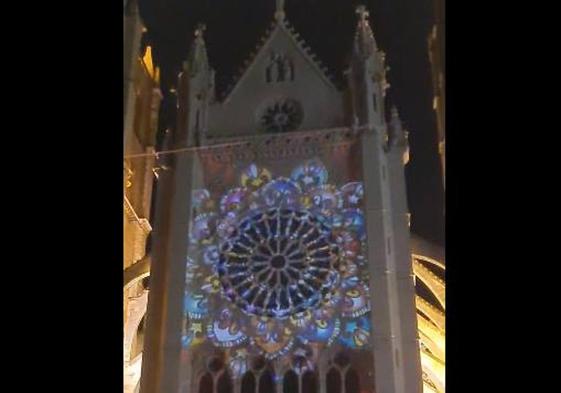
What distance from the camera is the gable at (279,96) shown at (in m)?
9.15

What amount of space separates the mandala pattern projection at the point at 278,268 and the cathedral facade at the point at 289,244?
1cm

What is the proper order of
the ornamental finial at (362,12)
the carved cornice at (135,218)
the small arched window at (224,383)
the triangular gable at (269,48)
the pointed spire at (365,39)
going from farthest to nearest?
the triangular gable at (269,48) < the carved cornice at (135,218) < the pointed spire at (365,39) < the ornamental finial at (362,12) < the small arched window at (224,383)

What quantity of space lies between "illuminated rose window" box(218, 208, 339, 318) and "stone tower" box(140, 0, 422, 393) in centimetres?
1

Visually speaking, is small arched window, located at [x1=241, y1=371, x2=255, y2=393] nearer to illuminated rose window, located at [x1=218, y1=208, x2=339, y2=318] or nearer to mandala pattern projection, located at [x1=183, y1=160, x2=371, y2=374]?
mandala pattern projection, located at [x1=183, y1=160, x2=371, y2=374]

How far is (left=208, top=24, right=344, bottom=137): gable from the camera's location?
30.0 ft

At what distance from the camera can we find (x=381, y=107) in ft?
29.7

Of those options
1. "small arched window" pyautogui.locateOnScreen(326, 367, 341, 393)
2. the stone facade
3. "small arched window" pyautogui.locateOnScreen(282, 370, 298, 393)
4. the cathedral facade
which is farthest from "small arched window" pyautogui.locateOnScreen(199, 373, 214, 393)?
the stone facade

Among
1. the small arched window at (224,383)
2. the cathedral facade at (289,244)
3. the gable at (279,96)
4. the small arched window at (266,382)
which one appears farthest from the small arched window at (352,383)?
the gable at (279,96)

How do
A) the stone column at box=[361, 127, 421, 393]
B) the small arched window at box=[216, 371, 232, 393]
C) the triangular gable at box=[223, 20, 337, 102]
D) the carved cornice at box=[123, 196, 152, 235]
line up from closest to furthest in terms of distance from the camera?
the stone column at box=[361, 127, 421, 393] < the small arched window at box=[216, 371, 232, 393] < the carved cornice at box=[123, 196, 152, 235] < the triangular gable at box=[223, 20, 337, 102]

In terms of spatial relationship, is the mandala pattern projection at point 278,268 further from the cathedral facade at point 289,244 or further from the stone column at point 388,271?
the stone column at point 388,271
